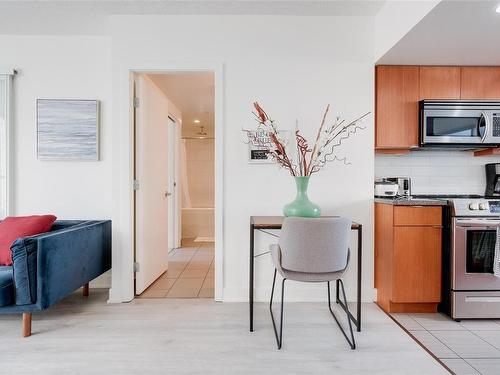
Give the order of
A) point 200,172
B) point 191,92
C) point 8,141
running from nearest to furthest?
point 8,141, point 191,92, point 200,172

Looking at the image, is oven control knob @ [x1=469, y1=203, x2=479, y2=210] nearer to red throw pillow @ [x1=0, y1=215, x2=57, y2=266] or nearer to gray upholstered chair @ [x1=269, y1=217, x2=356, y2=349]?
gray upholstered chair @ [x1=269, y1=217, x2=356, y2=349]

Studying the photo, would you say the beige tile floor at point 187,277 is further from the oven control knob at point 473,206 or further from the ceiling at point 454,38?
the ceiling at point 454,38

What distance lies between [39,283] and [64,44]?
2.20 metres

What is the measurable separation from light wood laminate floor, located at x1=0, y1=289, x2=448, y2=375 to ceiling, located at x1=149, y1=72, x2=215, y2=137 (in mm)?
2086

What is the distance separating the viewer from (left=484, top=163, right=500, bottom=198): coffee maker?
2.76 metres

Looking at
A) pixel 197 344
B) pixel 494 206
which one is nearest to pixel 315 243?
pixel 197 344

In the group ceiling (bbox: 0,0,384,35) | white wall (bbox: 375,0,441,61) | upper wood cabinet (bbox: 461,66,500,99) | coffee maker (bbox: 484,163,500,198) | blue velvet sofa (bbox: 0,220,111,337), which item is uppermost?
ceiling (bbox: 0,0,384,35)

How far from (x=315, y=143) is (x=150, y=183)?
5.34 feet

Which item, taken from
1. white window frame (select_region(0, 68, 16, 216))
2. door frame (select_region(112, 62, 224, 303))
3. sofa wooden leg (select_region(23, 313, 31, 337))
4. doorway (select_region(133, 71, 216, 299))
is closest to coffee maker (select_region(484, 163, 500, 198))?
door frame (select_region(112, 62, 224, 303))

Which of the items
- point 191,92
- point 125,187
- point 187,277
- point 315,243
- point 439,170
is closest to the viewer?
point 315,243

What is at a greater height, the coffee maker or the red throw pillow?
the coffee maker

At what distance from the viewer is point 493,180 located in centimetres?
279

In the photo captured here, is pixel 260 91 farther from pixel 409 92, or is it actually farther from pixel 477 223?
pixel 477 223

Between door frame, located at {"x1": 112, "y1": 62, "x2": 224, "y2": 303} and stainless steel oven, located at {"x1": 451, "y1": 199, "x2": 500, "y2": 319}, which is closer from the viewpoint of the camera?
stainless steel oven, located at {"x1": 451, "y1": 199, "x2": 500, "y2": 319}
